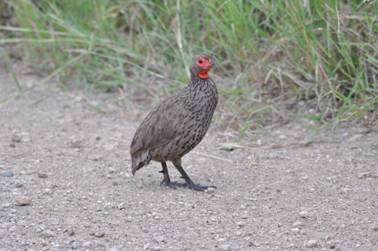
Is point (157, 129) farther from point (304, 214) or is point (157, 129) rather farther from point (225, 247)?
point (225, 247)

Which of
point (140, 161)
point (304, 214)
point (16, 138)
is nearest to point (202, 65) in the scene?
point (140, 161)

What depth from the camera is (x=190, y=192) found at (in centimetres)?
534

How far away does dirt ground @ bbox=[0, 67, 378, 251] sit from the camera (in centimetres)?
445

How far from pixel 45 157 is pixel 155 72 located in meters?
1.77

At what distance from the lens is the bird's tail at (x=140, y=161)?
541 cm

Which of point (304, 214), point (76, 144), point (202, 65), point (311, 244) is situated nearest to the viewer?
point (311, 244)

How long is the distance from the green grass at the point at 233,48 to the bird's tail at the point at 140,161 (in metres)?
1.28

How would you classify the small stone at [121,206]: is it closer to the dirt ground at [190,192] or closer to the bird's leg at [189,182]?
the dirt ground at [190,192]

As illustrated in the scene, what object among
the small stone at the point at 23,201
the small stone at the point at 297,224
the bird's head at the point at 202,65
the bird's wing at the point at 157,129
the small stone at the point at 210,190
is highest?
the bird's head at the point at 202,65

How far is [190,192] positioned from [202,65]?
2.62 ft

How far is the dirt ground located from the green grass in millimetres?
337

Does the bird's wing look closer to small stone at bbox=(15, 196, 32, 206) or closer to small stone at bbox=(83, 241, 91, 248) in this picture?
small stone at bbox=(15, 196, 32, 206)

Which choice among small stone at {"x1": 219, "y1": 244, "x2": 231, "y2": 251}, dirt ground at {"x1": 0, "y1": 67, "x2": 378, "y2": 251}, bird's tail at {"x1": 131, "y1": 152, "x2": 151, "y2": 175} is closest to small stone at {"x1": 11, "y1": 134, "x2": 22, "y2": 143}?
dirt ground at {"x1": 0, "y1": 67, "x2": 378, "y2": 251}

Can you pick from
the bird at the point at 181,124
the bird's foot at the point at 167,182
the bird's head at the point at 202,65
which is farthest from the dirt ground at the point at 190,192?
the bird's head at the point at 202,65
